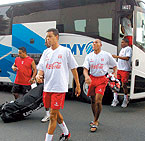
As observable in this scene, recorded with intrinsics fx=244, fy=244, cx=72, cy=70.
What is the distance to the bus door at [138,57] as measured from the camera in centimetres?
677

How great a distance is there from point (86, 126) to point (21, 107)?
1513 mm

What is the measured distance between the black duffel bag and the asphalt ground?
136 millimetres

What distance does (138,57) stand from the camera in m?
6.85

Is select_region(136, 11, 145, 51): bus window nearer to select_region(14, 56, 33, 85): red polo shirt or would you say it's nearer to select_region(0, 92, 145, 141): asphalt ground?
select_region(0, 92, 145, 141): asphalt ground

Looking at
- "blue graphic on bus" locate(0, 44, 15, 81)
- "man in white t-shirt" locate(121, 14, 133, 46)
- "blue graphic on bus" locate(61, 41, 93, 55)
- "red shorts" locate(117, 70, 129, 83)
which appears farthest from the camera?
"blue graphic on bus" locate(0, 44, 15, 81)

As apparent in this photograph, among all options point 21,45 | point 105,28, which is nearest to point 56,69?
point 105,28

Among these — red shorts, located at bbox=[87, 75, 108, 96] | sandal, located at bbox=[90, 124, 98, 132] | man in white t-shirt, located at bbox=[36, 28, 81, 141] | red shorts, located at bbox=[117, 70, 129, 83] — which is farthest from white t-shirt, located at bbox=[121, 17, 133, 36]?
man in white t-shirt, located at bbox=[36, 28, 81, 141]

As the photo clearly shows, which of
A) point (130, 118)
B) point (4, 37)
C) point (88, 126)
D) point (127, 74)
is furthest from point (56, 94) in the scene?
point (4, 37)

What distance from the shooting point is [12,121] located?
548cm

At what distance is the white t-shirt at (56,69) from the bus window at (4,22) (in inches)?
234

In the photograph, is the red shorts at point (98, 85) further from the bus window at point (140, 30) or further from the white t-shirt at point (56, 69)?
the bus window at point (140, 30)

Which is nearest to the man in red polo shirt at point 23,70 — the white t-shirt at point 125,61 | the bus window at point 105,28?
the bus window at point 105,28

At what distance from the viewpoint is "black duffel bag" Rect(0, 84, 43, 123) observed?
538cm

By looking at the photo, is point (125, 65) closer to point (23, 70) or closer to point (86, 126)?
point (86, 126)
